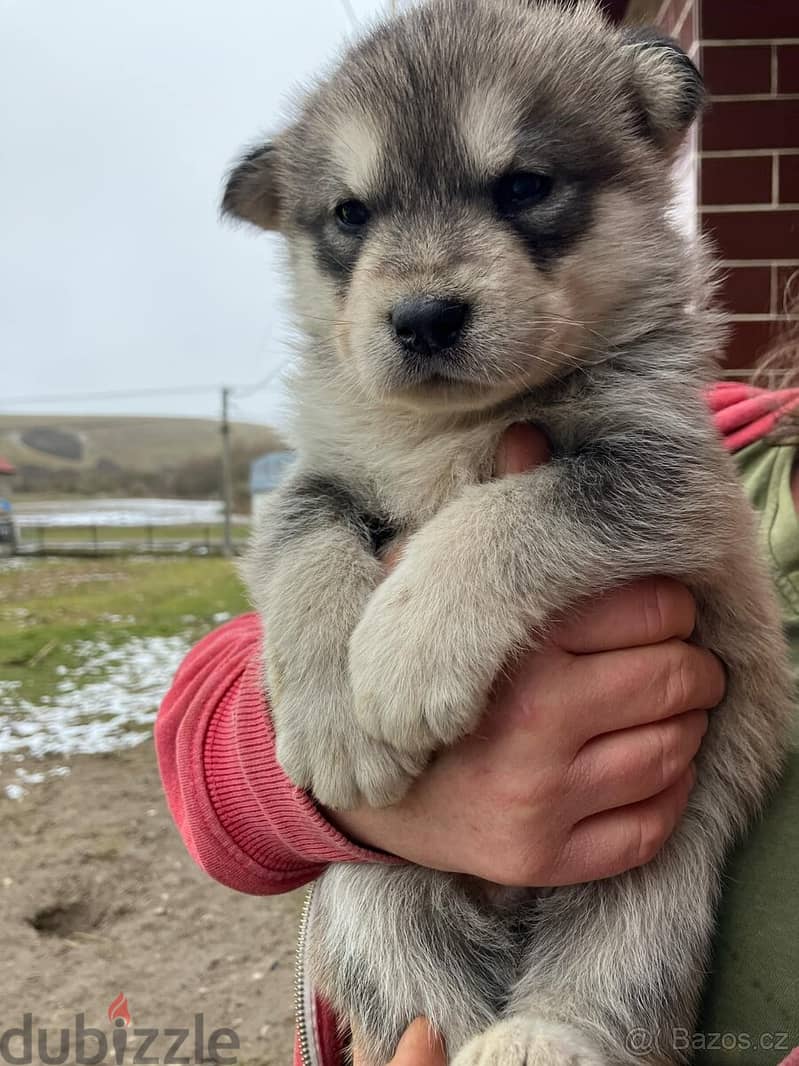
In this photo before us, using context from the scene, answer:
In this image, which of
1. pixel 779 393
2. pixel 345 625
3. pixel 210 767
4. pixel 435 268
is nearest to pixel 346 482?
pixel 345 625

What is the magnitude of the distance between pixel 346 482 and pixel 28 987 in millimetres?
2686

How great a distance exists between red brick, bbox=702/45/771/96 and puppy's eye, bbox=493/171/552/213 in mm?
2558

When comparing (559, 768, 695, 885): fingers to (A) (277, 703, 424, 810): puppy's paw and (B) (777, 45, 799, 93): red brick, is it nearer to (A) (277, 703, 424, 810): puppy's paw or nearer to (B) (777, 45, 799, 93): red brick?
(A) (277, 703, 424, 810): puppy's paw

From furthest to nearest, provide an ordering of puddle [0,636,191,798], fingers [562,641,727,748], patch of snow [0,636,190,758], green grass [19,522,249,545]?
green grass [19,522,249,545] → patch of snow [0,636,190,758] → puddle [0,636,191,798] → fingers [562,641,727,748]

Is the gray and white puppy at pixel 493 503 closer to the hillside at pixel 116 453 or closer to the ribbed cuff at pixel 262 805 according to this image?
the ribbed cuff at pixel 262 805

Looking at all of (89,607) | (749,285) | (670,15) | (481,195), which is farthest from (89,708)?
(670,15)

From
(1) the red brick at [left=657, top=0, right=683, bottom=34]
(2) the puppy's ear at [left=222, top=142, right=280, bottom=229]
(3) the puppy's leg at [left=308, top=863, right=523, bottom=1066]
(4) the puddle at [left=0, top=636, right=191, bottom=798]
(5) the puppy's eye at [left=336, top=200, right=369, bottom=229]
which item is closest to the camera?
(3) the puppy's leg at [left=308, top=863, right=523, bottom=1066]

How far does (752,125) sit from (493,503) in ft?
9.93

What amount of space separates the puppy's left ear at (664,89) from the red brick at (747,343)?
2005 mm

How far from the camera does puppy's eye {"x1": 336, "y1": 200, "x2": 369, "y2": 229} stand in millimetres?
1599

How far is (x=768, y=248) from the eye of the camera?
3.60m

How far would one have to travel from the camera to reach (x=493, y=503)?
54.5 inches

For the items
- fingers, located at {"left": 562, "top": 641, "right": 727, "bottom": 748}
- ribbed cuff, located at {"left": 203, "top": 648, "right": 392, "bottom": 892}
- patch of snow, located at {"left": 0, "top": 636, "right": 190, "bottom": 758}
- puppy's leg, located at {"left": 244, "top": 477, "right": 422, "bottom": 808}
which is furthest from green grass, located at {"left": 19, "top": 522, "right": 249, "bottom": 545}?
fingers, located at {"left": 562, "top": 641, "right": 727, "bottom": 748}

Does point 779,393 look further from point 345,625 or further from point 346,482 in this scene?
point 345,625
